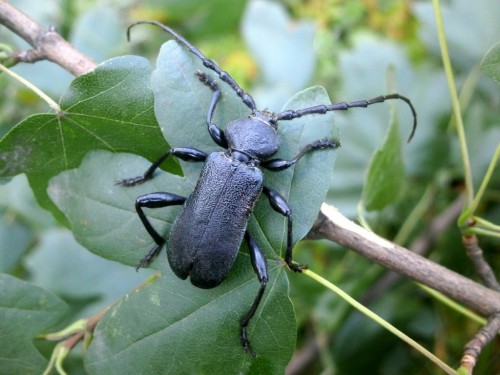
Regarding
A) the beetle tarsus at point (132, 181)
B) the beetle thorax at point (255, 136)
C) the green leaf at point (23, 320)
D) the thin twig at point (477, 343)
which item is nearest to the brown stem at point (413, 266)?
the thin twig at point (477, 343)

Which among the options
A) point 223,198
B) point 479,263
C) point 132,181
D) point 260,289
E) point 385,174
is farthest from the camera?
point 385,174

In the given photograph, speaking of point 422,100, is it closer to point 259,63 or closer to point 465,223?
point 259,63

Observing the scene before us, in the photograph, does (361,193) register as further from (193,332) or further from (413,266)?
(193,332)

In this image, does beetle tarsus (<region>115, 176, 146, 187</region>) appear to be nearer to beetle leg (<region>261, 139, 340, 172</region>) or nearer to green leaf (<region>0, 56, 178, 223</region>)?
green leaf (<region>0, 56, 178, 223</region>)

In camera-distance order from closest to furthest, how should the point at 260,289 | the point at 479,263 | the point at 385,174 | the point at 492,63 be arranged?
1. the point at 492,63
2. the point at 260,289
3. the point at 479,263
4. the point at 385,174

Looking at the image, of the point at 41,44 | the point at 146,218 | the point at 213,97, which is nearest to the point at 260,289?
the point at 146,218

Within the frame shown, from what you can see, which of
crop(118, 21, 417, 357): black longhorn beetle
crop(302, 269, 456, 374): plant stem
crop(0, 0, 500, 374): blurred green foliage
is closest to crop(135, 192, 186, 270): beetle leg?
crop(118, 21, 417, 357): black longhorn beetle

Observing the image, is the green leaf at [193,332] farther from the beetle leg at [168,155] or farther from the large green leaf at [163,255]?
the beetle leg at [168,155]
